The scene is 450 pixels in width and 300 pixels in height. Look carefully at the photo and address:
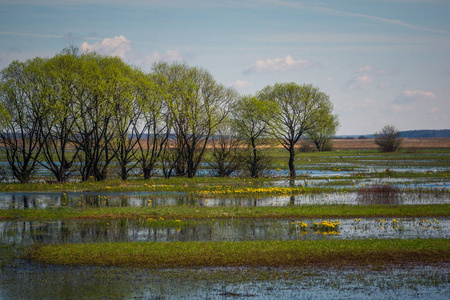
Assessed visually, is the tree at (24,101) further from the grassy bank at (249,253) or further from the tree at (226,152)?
the grassy bank at (249,253)

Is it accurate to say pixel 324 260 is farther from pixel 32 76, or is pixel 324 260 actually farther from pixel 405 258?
pixel 32 76

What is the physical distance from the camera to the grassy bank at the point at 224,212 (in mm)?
25750

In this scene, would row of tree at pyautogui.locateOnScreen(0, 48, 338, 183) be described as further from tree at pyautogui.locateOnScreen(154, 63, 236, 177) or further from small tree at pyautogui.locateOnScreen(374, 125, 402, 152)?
Answer: small tree at pyautogui.locateOnScreen(374, 125, 402, 152)

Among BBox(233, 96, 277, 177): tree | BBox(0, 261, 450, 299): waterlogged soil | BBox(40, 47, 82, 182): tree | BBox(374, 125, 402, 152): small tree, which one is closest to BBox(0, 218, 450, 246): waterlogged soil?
BBox(0, 261, 450, 299): waterlogged soil

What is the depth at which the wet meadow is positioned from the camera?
44.2 ft

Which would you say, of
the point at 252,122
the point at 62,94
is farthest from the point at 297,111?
the point at 62,94

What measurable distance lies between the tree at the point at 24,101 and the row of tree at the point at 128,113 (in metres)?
0.10

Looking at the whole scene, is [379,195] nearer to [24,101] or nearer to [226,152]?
[226,152]

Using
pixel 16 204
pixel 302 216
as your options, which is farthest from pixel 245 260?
pixel 16 204

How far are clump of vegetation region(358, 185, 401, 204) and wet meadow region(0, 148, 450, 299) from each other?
0.49 ft

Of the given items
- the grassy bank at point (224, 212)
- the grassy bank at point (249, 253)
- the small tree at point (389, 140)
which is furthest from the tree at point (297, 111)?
the small tree at point (389, 140)

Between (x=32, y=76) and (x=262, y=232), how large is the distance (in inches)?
1347

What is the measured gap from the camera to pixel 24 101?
150 feet

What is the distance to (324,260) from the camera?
1614 centimetres
